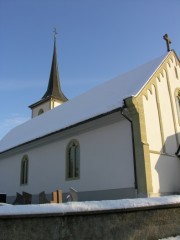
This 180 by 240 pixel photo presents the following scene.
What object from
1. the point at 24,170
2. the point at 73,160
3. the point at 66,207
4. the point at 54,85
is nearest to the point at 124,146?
the point at 73,160

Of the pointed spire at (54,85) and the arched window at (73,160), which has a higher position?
the pointed spire at (54,85)

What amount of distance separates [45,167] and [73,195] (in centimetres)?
620

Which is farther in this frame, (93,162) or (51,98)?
(51,98)

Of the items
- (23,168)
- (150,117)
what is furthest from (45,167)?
(150,117)

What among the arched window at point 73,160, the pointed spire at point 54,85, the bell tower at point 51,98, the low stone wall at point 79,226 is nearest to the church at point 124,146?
the arched window at point 73,160

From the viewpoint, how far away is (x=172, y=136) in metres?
13.0

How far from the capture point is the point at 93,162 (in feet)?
42.1

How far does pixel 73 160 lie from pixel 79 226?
898 cm

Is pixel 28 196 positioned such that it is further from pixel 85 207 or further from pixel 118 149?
pixel 85 207

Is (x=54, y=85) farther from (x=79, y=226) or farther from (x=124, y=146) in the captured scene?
(x=79, y=226)

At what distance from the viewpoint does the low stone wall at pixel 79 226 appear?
5227 millimetres

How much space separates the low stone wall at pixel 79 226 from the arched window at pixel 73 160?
26.8ft

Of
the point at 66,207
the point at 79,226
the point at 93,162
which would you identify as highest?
the point at 93,162

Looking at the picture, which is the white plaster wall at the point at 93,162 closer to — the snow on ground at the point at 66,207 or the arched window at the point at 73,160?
the arched window at the point at 73,160
